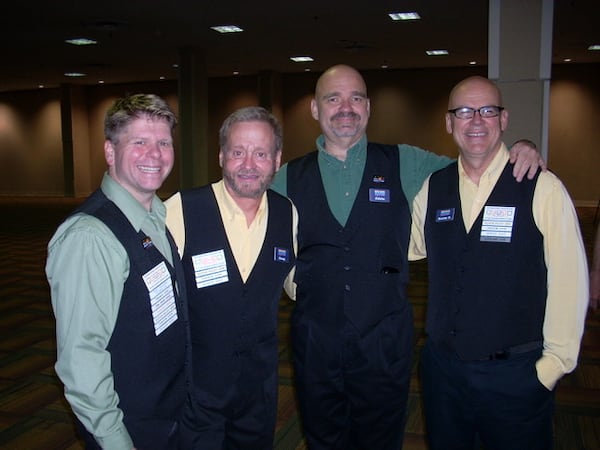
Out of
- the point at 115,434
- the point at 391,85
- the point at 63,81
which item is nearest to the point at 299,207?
the point at 115,434

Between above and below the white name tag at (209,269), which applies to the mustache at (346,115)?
above

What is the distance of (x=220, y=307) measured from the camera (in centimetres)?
175

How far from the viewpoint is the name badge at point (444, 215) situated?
182cm

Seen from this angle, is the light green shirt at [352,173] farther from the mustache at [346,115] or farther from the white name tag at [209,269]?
the white name tag at [209,269]

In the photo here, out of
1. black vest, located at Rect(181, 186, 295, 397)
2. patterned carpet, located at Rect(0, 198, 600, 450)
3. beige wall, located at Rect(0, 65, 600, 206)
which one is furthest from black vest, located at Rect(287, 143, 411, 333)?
beige wall, located at Rect(0, 65, 600, 206)

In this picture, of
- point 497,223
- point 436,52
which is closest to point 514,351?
point 497,223

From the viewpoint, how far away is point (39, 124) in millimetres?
19375

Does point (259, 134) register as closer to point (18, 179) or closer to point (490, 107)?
A: point (490, 107)

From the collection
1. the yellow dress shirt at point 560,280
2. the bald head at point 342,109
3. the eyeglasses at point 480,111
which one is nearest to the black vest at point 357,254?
the bald head at point 342,109

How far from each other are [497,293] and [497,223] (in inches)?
9.1

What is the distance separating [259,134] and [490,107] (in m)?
0.81

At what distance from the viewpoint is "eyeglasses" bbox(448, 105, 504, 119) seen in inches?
70.8

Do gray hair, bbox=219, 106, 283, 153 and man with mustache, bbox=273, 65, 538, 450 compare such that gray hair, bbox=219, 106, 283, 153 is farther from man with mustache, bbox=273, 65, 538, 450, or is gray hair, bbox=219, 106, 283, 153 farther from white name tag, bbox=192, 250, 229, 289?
white name tag, bbox=192, 250, 229, 289

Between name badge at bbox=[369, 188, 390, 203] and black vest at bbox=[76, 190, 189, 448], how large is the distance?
0.89 meters
